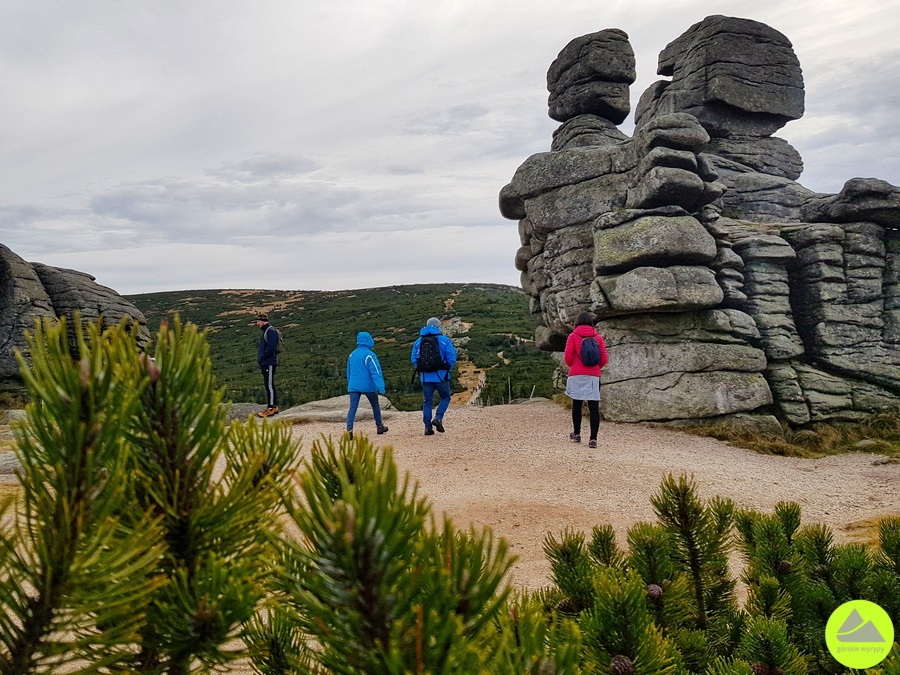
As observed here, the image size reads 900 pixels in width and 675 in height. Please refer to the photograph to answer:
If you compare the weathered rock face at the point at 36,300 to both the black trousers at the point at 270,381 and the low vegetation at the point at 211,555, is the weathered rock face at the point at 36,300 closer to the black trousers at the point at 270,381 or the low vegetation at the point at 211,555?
the black trousers at the point at 270,381

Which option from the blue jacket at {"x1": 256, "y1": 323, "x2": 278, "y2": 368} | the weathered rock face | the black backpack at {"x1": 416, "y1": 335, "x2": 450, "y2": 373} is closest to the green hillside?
the blue jacket at {"x1": 256, "y1": 323, "x2": 278, "y2": 368}

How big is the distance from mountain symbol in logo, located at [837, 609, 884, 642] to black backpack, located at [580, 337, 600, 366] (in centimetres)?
886

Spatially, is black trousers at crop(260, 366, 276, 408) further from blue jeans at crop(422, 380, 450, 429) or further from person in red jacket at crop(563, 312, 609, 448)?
person in red jacket at crop(563, 312, 609, 448)

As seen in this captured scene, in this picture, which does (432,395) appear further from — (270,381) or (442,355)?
(270,381)

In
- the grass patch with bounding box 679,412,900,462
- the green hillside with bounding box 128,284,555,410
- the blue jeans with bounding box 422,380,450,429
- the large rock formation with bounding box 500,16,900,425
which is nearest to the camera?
the blue jeans with bounding box 422,380,450,429

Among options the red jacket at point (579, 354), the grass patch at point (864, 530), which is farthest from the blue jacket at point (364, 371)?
the grass patch at point (864, 530)

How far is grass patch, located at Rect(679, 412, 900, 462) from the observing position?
11.3 m

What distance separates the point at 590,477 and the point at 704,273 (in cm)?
663

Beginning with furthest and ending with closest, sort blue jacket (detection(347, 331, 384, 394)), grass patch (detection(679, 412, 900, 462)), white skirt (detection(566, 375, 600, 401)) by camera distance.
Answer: grass patch (detection(679, 412, 900, 462))
blue jacket (detection(347, 331, 384, 394))
white skirt (detection(566, 375, 600, 401))

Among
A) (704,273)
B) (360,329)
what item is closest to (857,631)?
(704,273)

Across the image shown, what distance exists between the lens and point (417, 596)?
807mm

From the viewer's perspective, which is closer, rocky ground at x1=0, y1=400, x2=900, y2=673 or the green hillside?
rocky ground at x1=0, y1=400, x2=900, y2=673

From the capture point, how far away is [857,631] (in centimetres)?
139

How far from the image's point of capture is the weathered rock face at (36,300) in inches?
661
